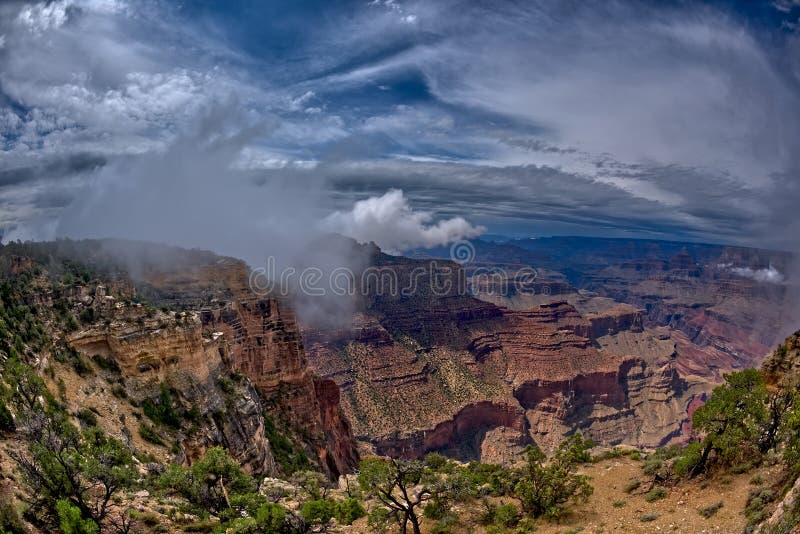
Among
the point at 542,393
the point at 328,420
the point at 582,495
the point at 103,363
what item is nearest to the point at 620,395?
the point at 542,393

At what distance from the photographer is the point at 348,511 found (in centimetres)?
2603

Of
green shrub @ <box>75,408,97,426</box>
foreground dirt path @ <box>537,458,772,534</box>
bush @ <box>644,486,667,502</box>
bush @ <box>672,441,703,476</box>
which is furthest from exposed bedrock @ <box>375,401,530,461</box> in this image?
bush @ <box>644,486,667,502</box>

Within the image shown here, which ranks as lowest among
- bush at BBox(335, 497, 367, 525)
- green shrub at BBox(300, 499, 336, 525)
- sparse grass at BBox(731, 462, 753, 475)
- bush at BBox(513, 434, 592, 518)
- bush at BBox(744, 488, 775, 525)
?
bush at BBox(335, 497, 367, 525)

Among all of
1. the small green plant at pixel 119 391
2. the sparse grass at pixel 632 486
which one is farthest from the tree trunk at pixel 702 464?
the small green plant at pixel 119 391

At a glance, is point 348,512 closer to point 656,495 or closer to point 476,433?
point 656,495

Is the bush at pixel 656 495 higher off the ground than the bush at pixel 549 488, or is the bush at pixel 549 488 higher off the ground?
the bush at pixel 656 495

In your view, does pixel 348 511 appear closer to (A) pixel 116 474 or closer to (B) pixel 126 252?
(A) pixel 116 474

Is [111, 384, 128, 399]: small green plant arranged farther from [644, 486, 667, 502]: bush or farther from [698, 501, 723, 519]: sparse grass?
[698, 501, 723, 519]: sparse grass

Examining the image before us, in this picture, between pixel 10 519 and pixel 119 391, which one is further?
pixel 119 391

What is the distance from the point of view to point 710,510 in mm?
19672

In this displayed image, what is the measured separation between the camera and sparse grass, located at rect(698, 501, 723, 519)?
1955 centimetres

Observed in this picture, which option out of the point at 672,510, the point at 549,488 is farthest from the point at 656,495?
the point at 549,488

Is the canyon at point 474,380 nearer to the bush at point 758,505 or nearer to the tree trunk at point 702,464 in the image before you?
the tree trunk at point 702,464

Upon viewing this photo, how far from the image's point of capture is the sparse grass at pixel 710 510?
1955cm
